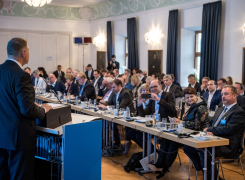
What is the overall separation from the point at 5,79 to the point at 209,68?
762 cm

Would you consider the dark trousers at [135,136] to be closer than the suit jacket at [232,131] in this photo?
No

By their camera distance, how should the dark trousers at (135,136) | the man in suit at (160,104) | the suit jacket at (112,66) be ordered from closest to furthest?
the man in suit at (160,104) < the dark trousers at (135,136) < the suit jacket at (112,66)

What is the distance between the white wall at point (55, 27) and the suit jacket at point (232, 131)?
12.5 metres

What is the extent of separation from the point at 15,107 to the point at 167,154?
265 centimetres

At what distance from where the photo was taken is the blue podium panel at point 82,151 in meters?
3.07

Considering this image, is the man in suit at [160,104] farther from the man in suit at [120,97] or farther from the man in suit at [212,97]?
the man in suit at [212,97]

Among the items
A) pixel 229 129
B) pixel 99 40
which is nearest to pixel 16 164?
pixel 229 129

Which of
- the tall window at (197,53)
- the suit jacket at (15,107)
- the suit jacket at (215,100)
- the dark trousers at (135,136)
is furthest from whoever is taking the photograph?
the tall window at (197,53)

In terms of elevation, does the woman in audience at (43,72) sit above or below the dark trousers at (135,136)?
above

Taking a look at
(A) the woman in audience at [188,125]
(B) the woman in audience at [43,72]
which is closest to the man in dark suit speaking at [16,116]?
(A) the woman in audience at [188,125]

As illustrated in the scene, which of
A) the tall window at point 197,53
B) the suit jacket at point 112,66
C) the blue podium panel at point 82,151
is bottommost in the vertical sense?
the blue podium panel at point 82,151

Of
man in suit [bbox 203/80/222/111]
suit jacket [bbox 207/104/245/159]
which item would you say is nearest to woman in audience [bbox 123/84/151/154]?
suit jacket [bbox 207/104/245/159]

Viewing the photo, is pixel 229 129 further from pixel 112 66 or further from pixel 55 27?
pixel 55 27

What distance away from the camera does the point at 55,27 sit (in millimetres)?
15133
